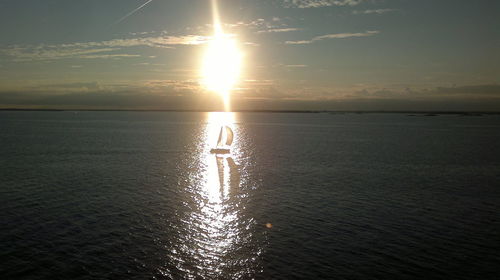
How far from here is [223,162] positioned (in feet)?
217

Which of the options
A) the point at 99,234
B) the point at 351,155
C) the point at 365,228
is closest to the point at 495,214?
the point at 365,228

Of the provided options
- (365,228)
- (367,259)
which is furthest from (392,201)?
(367,259)

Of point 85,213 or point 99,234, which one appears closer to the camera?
point 99,234

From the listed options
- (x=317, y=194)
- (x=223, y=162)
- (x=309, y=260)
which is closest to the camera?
(x=309, y=260)

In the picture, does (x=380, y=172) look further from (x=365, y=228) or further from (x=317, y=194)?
(x=365, y=228)

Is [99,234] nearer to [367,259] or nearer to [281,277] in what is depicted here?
[281,277]

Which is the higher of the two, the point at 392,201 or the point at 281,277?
the point at 392,201

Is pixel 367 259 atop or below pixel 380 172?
below

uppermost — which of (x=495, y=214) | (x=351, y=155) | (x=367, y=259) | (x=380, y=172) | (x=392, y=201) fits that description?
(x=351, y=155)

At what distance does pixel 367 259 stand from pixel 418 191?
22.8 metres

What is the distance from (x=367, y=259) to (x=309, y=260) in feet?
12.0

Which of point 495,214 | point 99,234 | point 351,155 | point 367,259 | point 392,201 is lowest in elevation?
point 367,259

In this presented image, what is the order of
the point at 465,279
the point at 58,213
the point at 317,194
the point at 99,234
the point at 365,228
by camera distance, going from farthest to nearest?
the point at 317,194, the point at 58,213, the point at 365,228, the point at 99,234, the point at 465,279

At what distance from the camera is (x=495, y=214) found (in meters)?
31.2
